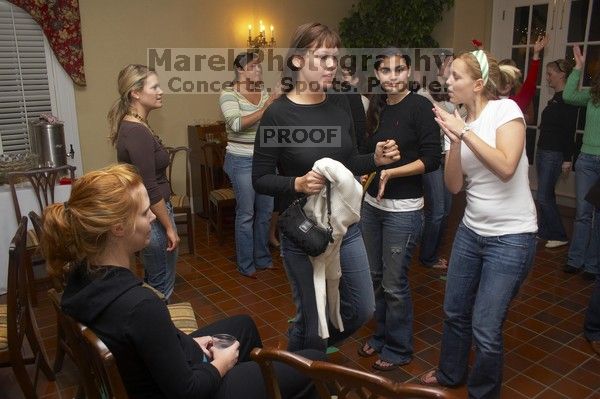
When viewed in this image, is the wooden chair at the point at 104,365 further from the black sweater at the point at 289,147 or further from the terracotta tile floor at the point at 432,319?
the terracotta tile floor at the point at 432,319

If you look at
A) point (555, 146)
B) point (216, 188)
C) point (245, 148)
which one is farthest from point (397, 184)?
point (216, 188)

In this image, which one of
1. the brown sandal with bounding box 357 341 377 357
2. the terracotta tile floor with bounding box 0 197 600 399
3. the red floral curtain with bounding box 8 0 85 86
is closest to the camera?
the terracotta tile floor with bounding box 0 197 600 399

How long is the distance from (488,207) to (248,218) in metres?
2.02

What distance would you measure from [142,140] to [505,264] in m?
1.57

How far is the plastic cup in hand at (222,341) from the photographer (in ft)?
5.06

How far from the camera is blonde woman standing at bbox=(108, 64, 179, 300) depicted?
87.4 inches

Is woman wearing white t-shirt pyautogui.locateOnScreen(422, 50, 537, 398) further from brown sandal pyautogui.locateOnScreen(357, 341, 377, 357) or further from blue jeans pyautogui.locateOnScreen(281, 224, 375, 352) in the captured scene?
brown sandal pyautogui.locateOnScreen(357, 341, 377, 357)

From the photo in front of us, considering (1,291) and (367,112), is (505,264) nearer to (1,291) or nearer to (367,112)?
(367,112)

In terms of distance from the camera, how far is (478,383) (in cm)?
191

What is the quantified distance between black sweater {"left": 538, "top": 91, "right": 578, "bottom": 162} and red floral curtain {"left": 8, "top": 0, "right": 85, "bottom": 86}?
12.4 feet

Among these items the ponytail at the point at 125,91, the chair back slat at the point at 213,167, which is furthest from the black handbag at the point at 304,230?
the chair back slat at the point at 213,167

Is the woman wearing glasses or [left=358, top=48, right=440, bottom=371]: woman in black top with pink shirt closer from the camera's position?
[left=358, top=48, right=440, bottom=371]: woman in black top with pink shirt

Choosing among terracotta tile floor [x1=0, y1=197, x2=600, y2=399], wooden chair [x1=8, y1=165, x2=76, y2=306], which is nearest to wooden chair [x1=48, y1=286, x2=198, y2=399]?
terracotta tile floor [x1=0, y1=197, x2=600, y2=399]

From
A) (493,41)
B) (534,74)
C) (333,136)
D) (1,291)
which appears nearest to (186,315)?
(333,136)
